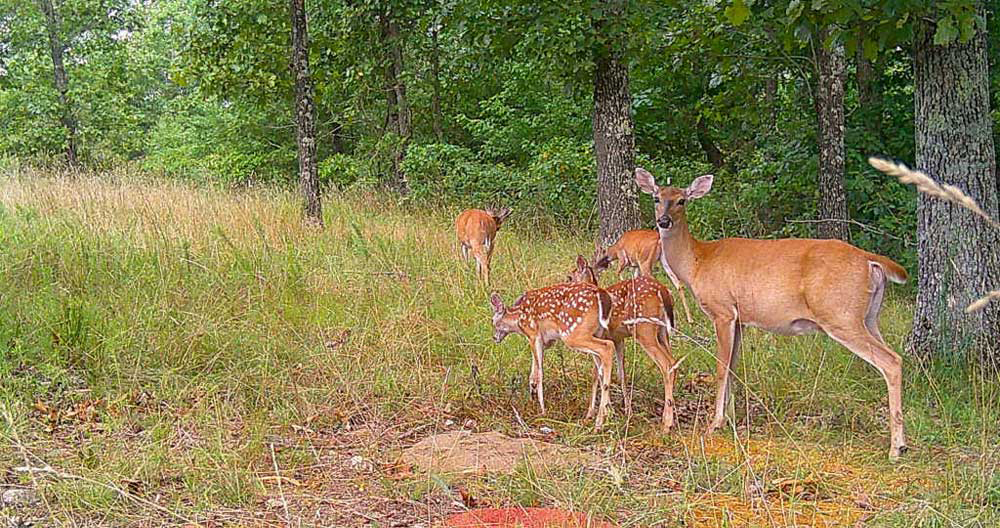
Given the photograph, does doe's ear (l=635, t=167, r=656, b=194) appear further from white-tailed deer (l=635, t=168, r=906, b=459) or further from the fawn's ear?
the fawn's ear

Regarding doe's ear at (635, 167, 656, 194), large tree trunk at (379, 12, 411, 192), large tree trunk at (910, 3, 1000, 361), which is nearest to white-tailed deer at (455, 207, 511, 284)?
doe's ear at (635, 167, 656, 194)

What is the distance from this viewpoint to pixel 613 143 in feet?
32.8

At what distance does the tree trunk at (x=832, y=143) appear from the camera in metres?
9.70

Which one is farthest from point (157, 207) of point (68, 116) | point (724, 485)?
A: point (68, 116)

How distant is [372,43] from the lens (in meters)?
13.8

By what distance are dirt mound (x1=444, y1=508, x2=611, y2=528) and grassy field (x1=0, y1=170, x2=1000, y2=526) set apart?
→ 0.15m

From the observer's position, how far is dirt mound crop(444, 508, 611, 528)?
3.76 meters

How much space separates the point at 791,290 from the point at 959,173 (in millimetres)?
1561

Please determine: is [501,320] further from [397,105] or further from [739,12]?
[397,105]

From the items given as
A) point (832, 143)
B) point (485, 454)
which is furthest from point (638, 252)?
point (485, 454)

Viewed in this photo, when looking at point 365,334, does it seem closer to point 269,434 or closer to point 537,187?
point 269,434

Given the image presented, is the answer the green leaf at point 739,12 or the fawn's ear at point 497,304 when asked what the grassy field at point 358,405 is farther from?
the green leaf at point 739,12

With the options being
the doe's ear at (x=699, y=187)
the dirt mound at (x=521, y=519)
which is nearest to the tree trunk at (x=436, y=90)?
the doe's ear at (x=699, y=187)

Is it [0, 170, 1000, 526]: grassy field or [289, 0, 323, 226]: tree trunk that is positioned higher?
[289, 0, 323, 226]: tree trunk
